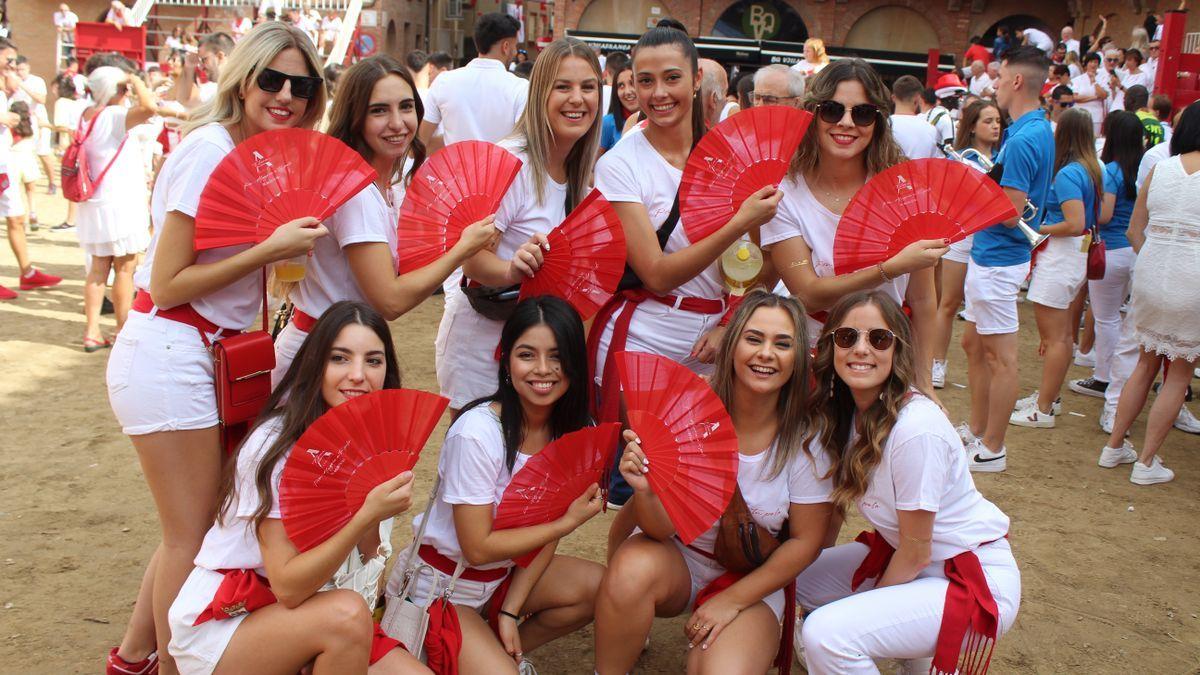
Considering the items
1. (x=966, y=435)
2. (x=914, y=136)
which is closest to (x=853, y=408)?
(x=966, y=435)

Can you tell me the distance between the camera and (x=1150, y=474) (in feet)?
17.3

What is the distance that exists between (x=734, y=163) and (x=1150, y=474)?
357 centimetres

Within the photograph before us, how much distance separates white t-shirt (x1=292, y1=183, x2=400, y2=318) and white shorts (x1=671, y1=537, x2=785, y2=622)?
1.28m

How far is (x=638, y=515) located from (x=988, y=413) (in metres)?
3.18

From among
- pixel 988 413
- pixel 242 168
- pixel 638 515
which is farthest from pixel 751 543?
pixel 988 413

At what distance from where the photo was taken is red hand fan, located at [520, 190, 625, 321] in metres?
3.09

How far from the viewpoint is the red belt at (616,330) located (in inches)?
129

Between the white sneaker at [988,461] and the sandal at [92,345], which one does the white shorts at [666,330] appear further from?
the sandal at [92,345]

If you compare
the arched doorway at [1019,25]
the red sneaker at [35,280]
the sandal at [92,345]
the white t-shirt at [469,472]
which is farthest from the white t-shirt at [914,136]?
the arched doorway at [1019,25]

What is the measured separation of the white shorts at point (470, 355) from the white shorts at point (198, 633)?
109cm

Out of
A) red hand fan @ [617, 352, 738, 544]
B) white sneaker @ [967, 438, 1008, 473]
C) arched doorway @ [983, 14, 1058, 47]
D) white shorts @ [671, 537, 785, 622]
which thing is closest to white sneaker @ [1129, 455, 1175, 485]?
white sneaker @ [967, 438, 1008, 473]

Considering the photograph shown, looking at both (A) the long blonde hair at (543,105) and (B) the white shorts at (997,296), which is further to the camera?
(B) the white shorts at (997,296)

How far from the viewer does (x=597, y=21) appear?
88.8ft

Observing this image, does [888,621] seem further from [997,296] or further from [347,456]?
[997,296]
